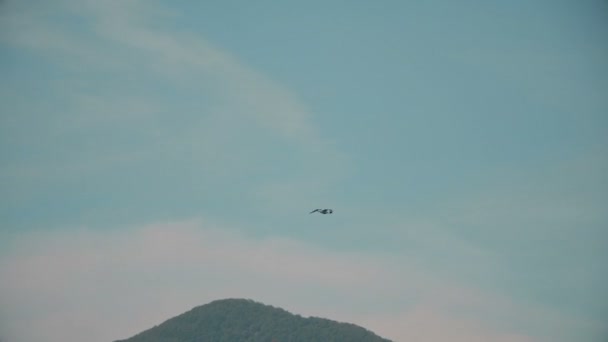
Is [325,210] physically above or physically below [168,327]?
below

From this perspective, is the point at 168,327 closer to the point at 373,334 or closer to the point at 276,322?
the point at 276,322

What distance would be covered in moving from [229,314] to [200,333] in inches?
514

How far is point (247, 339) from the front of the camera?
17588 cm

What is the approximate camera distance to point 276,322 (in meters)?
184

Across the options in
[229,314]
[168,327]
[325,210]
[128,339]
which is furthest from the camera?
[229,314]

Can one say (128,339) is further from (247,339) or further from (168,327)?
(247,339)

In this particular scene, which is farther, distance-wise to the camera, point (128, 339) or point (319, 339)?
point (319, 339)

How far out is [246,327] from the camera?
18038 centimetres

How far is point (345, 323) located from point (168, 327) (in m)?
39.7

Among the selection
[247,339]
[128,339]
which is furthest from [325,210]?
[247,339]

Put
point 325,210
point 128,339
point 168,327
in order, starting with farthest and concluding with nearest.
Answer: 1. point 168,327
2. point 128,339
3. point 325,210

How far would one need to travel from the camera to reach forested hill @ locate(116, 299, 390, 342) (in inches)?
6555

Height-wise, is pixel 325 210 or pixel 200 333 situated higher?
pixel 200 333

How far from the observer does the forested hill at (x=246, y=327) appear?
6555 inches
